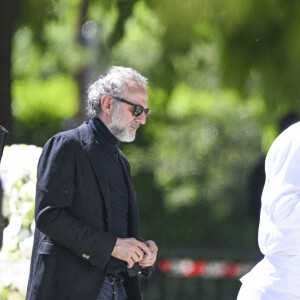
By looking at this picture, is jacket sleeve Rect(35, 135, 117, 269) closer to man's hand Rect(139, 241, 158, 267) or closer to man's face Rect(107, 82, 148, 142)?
man's hand Rect(139, 241, 158, 267)

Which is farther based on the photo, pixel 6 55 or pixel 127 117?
pixel 6 55

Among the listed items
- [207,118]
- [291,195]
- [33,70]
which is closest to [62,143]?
[291,195]

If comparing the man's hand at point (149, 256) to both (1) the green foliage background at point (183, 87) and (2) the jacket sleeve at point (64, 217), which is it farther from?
(1) the green foliage background at point (183, 87)

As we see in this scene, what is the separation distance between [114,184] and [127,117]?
0.28 m

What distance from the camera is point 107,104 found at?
3.79 metres

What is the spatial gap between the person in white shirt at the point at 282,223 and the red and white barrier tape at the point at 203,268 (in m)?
6.80

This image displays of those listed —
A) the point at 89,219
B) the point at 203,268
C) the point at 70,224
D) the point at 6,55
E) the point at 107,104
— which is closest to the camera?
the point at 70,224

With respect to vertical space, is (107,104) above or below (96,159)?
above

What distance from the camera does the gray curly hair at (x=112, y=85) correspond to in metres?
3.81

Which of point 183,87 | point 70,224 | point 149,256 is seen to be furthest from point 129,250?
point 183,87

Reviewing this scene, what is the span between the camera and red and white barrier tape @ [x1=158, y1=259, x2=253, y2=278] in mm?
10234

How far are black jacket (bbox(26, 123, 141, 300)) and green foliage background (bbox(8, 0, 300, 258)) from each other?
534cm

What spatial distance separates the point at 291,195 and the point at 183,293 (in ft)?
23.6

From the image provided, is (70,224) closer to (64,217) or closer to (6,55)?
(64,217)
